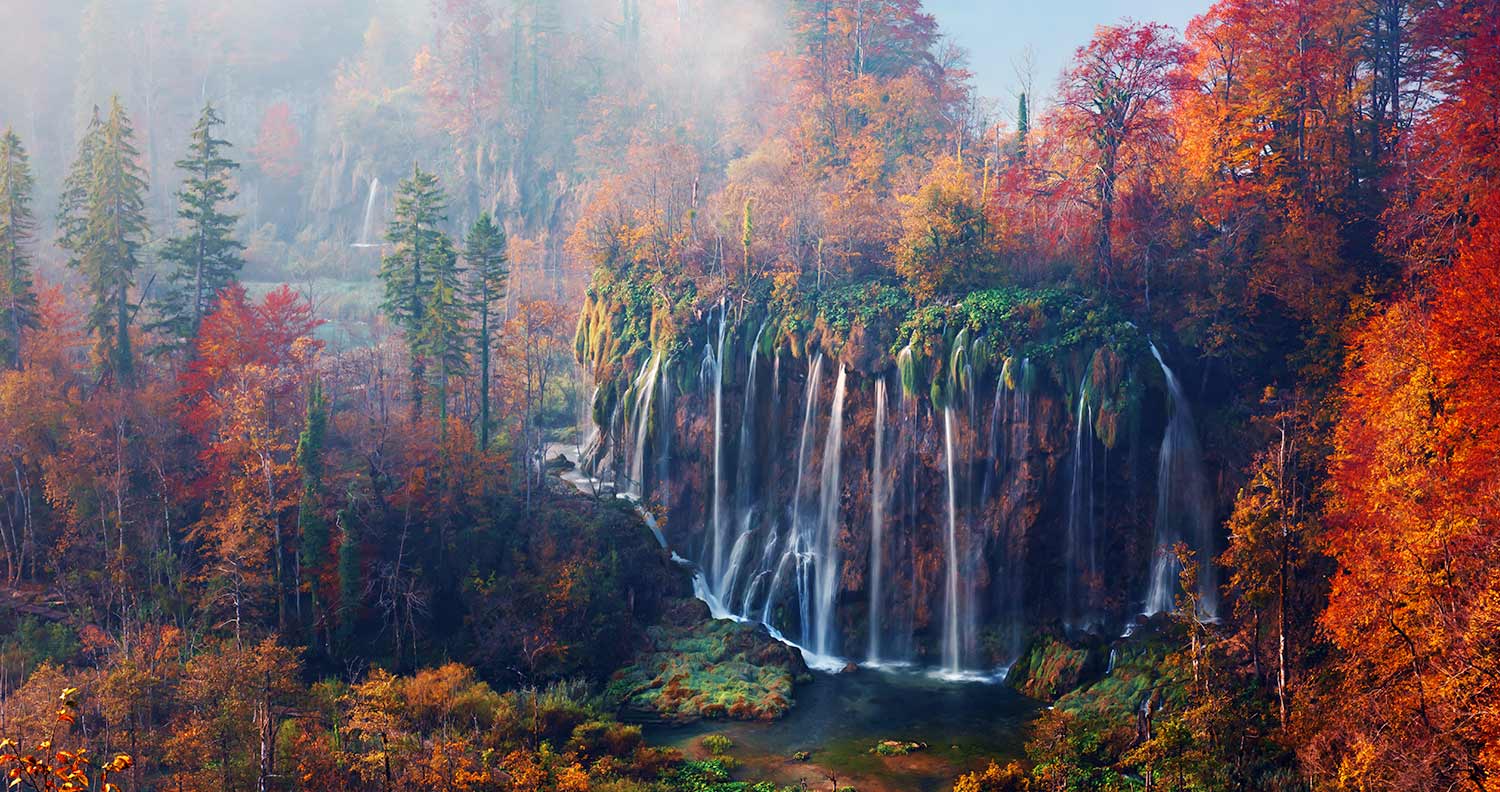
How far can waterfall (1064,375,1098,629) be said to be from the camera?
1334 inches

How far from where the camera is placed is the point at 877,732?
2895cm

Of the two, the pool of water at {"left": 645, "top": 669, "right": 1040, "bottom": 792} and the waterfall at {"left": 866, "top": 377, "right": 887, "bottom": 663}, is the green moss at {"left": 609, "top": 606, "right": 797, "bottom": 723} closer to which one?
the pool of water at {"left": 645, "top": 669, "right": 1040, "bottom": 792}

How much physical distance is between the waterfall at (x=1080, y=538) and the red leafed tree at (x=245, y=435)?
2599cm

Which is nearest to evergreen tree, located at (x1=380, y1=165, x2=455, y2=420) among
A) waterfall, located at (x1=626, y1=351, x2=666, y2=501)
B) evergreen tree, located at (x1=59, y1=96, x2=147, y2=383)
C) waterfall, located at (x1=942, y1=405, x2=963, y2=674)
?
waterfall, located at (x1=626, y1=351, x2=666, y2=501)

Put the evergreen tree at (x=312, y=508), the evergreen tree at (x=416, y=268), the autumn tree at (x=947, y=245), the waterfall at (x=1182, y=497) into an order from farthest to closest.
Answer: the evergreen tree at (x=416, y=268), the autumn tree at (x=947, y=245), the waterfall at (x=1182, y=497), the evergreen tree at (x=312, y=508)

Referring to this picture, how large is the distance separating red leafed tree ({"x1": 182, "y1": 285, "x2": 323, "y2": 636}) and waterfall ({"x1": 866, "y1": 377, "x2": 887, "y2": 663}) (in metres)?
19.9

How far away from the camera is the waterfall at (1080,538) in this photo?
3388 cm

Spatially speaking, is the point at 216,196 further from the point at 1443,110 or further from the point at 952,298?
the point at 1443,110

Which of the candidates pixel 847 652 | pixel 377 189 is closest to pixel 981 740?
pixel 847 652

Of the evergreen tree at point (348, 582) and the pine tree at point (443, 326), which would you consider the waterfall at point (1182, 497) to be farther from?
the pine tree at point (443, 326)

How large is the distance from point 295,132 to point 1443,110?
80.7 meters

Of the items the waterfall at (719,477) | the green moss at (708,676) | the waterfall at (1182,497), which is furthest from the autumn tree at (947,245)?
the green moss at (708,676)

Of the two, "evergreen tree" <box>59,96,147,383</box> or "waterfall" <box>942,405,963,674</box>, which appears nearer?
"waterfall" <box>942,405,963,674</box>

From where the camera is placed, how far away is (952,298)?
3731 cm
